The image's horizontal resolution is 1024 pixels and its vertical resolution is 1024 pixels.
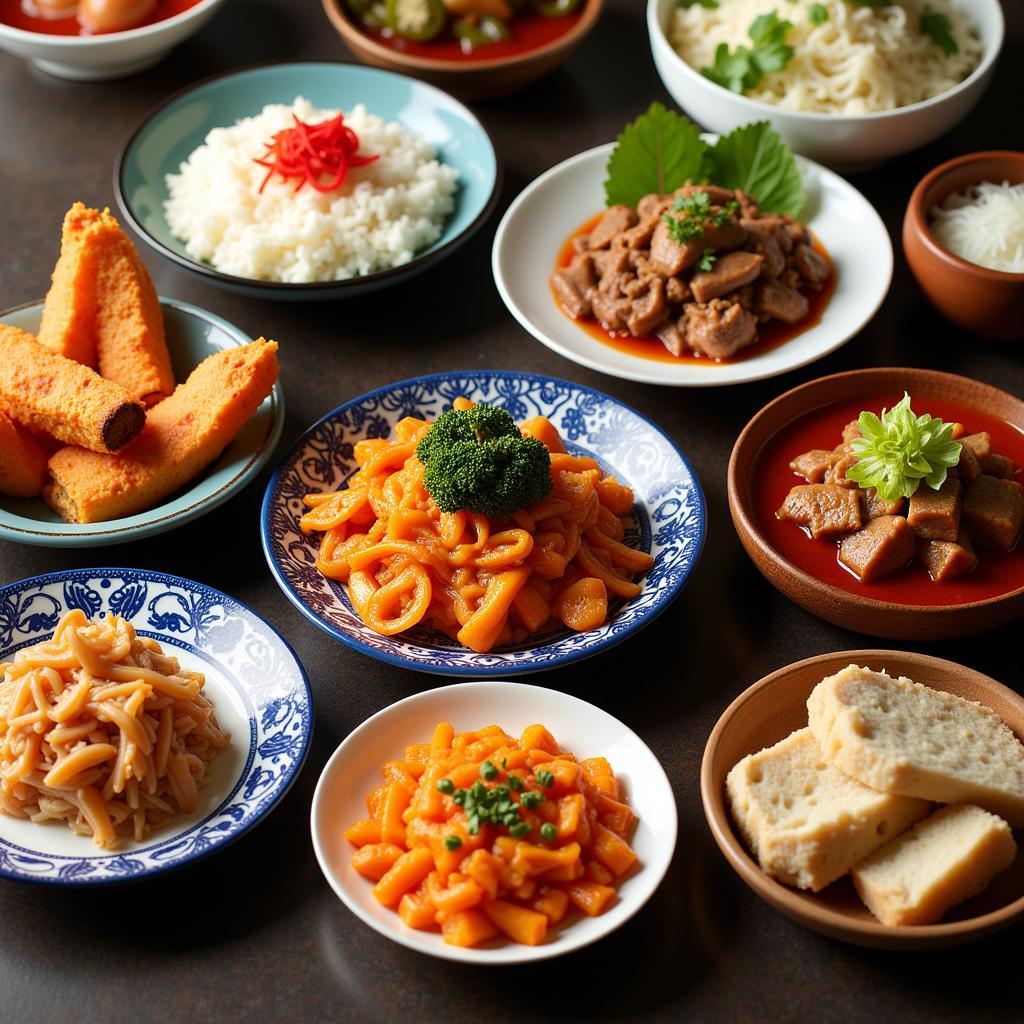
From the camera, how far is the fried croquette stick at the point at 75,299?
313 centimetres

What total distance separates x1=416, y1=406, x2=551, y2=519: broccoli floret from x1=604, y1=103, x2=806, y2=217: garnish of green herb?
1.40 meters

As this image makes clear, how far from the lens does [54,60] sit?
14.1 ft

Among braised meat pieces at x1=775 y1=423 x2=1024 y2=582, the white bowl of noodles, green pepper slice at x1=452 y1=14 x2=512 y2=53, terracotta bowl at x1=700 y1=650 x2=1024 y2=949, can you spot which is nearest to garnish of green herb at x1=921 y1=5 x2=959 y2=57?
the white bowl of noodles

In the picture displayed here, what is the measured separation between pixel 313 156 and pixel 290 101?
2.38 feet

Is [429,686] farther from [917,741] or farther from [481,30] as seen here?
[481,30]

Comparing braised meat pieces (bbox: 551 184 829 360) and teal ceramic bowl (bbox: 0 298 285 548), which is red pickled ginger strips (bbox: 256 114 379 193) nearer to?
teal ceramic bowl (bbox: 0 298 285 548)

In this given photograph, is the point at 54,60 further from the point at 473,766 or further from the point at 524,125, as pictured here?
A: the point at 473,766

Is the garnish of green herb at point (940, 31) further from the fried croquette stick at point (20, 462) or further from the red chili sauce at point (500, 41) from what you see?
the fried croquette stick at point (20, 462)

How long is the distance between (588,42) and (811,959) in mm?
3958

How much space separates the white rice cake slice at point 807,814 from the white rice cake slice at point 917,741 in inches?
1.3

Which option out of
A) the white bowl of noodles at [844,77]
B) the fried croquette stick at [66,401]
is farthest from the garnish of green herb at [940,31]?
the fried croquette stick at [66,401]

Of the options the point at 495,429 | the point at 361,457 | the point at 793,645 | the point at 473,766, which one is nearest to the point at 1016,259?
the point at 793,645

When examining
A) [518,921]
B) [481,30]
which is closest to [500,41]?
[481,30]

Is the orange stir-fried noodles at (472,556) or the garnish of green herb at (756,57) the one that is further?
the garnish of green herb at (756,57)
